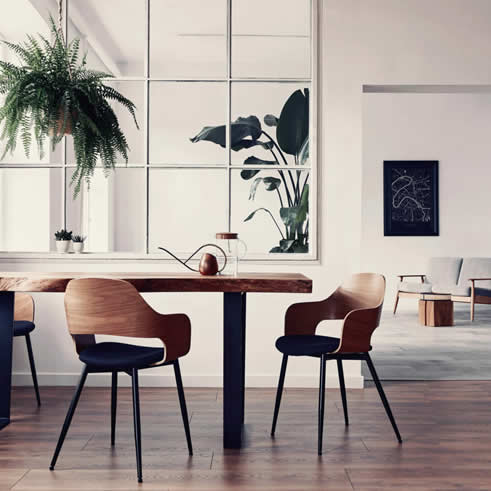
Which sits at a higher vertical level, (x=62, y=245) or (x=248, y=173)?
(x=248, y=173)

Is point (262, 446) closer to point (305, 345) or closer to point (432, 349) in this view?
point (305, 345)

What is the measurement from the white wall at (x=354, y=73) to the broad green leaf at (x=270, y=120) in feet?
1.20

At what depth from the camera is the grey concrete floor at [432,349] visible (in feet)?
14.8

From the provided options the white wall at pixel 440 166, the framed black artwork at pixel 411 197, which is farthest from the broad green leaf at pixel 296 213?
the framed black artwork at pixel 411 197

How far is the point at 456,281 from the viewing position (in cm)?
850

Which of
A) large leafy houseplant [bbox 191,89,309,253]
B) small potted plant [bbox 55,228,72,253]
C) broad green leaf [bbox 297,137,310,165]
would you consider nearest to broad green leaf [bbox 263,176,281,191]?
large leafy houseplant [bbox 191,89,309,253]

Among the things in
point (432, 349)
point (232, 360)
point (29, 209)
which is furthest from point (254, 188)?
point (432, 349)

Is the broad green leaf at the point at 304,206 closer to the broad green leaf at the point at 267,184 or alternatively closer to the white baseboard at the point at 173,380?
the broad green leaf at the point at 267,184

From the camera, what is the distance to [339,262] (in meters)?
4.11

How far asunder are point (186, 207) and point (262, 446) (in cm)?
198

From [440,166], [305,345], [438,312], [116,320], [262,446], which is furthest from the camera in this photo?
[440,166]

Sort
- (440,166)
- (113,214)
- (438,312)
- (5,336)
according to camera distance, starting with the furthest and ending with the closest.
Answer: (440,166) < (438,312) < (113,214) < (5,336)

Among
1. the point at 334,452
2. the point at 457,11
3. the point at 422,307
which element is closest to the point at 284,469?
the point at 334,452

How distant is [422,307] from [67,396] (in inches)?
199
